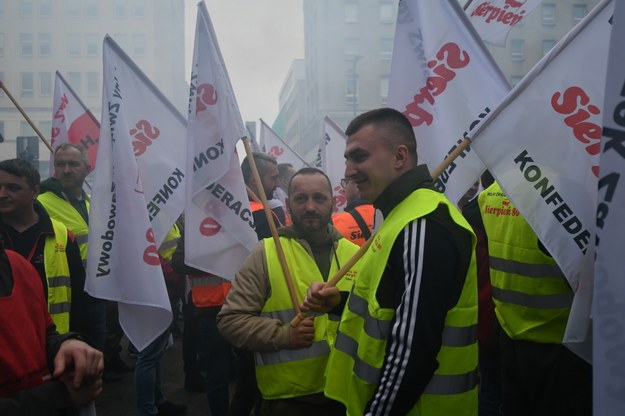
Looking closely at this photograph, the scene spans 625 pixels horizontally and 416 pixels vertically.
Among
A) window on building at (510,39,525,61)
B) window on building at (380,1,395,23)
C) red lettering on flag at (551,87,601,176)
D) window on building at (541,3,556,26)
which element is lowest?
red lettering on flag at (551,87,601,176)

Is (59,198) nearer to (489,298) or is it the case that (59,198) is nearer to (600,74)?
(489,298)

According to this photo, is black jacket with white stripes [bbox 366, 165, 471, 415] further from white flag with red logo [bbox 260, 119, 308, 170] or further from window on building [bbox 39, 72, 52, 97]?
window on building [bbox 39, 72, 52, 97]

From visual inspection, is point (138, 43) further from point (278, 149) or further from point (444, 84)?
point (444, 84)

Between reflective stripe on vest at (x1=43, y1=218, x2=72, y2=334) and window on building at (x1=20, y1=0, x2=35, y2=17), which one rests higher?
window on building at (x1=20, y1=0, x2=35, y2=17)

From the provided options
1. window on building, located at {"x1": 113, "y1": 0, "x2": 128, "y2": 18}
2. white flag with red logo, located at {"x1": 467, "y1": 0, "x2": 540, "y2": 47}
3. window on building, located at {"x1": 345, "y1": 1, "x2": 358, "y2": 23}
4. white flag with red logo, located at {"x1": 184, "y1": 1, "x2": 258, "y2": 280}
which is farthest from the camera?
window on building, located at {"x1": 113, "y1": 0, "x2": 128, "y2": 18}

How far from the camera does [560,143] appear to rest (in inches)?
90.4

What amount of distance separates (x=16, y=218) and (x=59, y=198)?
1423 mm

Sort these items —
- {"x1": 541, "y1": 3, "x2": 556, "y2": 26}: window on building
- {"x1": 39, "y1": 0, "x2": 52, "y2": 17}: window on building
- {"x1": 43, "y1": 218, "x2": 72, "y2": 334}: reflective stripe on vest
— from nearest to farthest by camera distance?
1. {"x1": 43, "y1": 218, "x2": 72, "y2": 334}: reflective stripe on vest
2. {"x1": 541, "y1": 3, "x2": 556, "y2": 26}: window on building
3. {"x1": 39, "y1": 0, "x2": 52, "y2": 17}: window on building

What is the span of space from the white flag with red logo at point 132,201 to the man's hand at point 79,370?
5.37ft

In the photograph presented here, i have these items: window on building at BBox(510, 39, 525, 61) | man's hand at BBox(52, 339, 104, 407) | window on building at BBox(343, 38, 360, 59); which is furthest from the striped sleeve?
window on building at BBox(343, 38, 360, 59)

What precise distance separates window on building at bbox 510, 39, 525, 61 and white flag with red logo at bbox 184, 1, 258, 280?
41.6m

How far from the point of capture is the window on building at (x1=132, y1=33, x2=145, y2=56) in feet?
173

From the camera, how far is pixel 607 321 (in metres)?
1.59

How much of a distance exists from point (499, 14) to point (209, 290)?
333 centimetres
